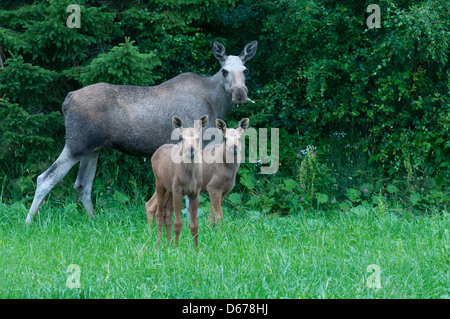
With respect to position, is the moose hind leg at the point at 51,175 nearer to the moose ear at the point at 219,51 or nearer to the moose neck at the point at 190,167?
the moose ear at the point at 219,51

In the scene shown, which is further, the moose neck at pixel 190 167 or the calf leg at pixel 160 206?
the calf leg at pixel 160 206

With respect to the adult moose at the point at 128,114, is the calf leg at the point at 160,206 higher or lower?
lower

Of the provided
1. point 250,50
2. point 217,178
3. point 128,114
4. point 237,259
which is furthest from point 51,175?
point 237,259

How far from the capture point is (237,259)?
18.8 feet

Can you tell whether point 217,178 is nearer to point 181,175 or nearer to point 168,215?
point 168,215

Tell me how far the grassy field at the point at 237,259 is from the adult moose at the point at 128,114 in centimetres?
86

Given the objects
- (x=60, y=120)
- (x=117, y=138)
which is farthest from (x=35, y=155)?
(x=117, y=138)

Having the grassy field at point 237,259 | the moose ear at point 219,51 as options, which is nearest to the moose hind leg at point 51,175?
the grassy field at point 237,259

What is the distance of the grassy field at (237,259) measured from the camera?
16.1 feet

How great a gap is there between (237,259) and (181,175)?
1.03 metres

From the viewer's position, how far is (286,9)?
10.3 meters

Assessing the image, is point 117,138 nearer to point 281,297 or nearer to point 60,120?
point 60,120

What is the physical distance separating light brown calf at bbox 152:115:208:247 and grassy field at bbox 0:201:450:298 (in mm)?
294

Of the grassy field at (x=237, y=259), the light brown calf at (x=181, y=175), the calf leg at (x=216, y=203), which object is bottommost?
the grassy field at (x=237, y=259)
